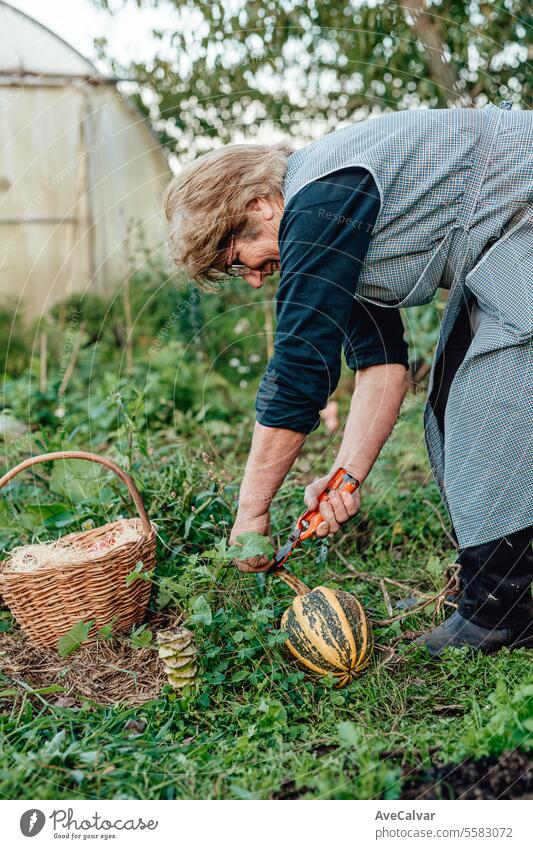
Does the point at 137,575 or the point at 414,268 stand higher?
the point at 414,268

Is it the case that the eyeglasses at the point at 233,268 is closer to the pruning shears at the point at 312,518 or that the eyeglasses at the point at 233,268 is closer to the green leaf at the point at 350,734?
the pruning shears at the point at 312,518

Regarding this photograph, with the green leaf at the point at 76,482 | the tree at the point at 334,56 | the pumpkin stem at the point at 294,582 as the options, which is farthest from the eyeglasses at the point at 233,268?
the tree at the point at 334,56

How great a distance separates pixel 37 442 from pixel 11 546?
562mm

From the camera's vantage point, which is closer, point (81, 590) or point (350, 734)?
point (350, 734)

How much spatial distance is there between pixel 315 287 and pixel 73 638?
1.30 m

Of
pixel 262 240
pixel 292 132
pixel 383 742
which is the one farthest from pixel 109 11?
pixel 383 742

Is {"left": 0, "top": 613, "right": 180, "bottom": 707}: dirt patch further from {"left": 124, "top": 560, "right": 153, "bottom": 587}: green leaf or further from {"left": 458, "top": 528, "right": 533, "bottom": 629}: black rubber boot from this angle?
{"left": 458, "top": 528, "right": 533, "bottom": 629}: black rubber boot

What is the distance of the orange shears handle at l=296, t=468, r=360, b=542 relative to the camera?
92.0 inches

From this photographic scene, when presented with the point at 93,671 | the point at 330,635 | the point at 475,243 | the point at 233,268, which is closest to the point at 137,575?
the point at 93,671

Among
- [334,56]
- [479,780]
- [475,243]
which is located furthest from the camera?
[334,56]

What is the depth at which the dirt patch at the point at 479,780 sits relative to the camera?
1.74 m

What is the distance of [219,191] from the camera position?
2170mm

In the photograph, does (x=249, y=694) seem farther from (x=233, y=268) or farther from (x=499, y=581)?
(x=233, y=268)

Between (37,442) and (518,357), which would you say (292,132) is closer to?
(37,442)
